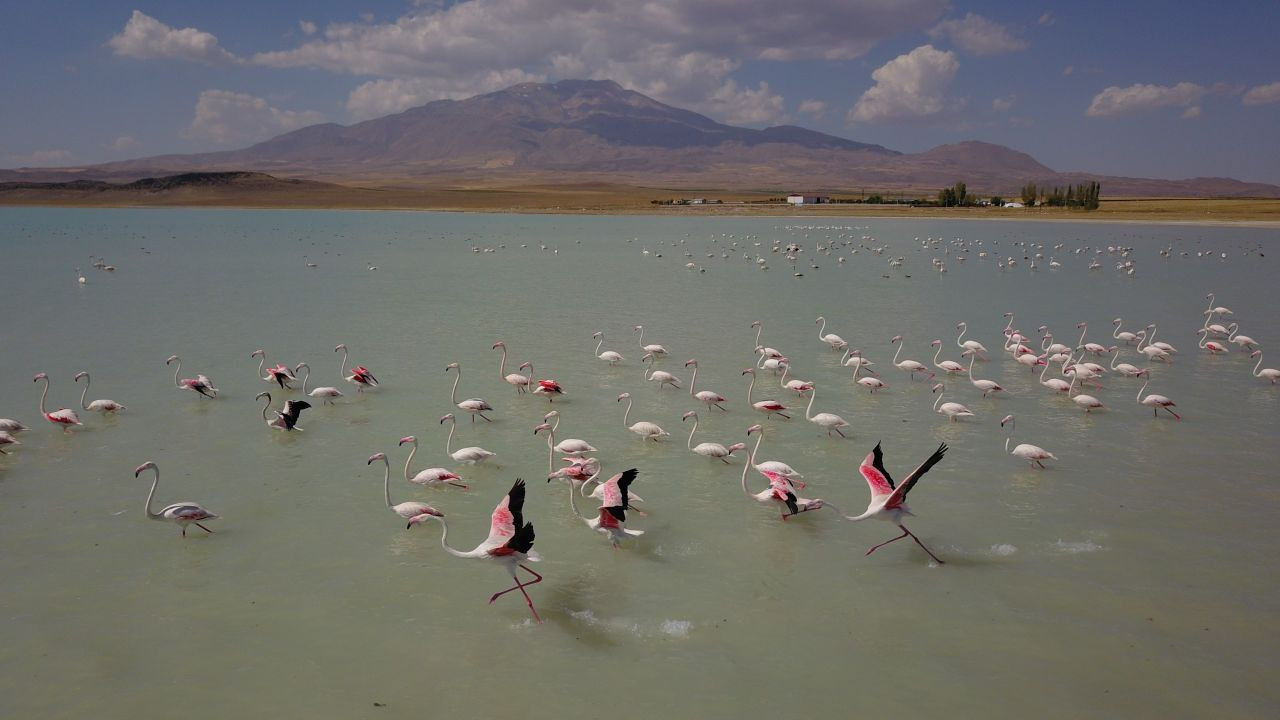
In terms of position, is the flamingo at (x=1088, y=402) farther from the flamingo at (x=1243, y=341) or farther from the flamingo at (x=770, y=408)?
the flamingo at (x=1243, y=341)

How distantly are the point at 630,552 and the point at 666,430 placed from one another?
3.75m

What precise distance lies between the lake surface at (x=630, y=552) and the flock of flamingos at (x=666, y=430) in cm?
24

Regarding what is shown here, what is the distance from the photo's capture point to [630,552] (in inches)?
301

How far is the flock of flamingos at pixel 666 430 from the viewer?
23.2 feet

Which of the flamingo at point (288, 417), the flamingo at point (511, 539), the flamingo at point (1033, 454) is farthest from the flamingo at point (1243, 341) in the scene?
the flamingo at point (288, 417)

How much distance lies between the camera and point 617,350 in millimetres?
16469

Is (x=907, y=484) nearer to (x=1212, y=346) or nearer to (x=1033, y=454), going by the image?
(x=1033, y=454)

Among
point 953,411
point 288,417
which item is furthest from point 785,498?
point 288,417

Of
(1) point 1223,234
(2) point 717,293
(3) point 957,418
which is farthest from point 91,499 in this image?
(1) point 1223,234

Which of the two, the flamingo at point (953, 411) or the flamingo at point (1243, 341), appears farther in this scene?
the flamingo at point (1243, 341)

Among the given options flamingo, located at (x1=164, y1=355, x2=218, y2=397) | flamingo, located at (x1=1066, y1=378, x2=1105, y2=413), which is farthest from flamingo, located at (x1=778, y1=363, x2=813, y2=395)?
flamingo, located at (x1=164, y1=355, x2=218, y2=397)

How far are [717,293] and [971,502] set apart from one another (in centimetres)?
1766

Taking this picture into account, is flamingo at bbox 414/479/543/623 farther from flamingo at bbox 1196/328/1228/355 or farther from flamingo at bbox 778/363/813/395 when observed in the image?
flamingo at bbox 1196/328/1228/355

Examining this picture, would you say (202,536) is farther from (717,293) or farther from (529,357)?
(717,293)
